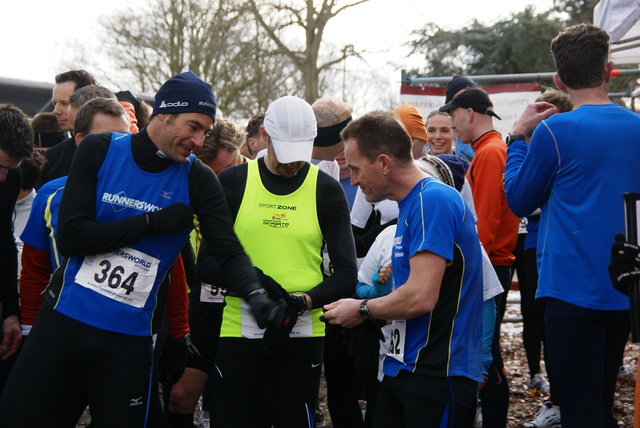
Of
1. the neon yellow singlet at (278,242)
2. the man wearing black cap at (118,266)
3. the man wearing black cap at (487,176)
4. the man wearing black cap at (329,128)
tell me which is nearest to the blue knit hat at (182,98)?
the man wearing black cap at (118,266)

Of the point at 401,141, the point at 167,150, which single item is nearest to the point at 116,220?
the point at 167,150

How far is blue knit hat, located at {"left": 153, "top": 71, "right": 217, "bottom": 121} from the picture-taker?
3312mm

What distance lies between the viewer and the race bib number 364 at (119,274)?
10.6 feet

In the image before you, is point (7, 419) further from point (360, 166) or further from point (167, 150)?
point (360, 166)

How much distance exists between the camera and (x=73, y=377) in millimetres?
3215

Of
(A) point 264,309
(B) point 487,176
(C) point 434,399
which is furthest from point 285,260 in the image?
(B) point 487,176

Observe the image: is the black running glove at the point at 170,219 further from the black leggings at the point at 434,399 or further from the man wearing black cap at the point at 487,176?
the man wearing black cap at the point at 487,176

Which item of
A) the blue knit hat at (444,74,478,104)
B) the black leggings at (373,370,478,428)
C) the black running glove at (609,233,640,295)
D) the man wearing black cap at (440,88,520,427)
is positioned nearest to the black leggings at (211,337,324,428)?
the black leggings at (373,370,478,428)

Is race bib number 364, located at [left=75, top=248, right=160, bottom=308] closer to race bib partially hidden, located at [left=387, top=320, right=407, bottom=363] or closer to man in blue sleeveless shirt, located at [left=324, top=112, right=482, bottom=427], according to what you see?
man in blue sleeveless shirt, located at [left=324, top=112, right=482, bottom=427]

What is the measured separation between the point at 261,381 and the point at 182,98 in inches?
53.9

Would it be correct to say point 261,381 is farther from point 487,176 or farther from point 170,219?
point 487,176

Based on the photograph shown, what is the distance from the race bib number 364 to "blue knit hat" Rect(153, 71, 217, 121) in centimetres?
64

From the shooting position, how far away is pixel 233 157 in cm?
511

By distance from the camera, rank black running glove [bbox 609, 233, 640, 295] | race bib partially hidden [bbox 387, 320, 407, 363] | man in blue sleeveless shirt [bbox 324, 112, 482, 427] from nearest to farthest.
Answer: black running glove [bbox 609, 233, 640, 295]
man in blue sleeveless shirt [bbox 324, 112, 482, 427]
race bib partially hidden [bbox 387, 320, 407, 363]
